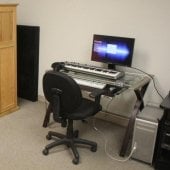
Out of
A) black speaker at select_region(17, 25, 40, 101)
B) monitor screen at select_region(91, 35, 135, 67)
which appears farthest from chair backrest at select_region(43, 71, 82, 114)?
black speaker at select_region(17, 25, 40, 101)

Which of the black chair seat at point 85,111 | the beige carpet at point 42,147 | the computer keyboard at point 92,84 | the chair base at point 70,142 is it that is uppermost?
the computer keyboard at point 92,84

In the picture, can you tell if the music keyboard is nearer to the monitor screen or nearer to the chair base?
the monitor screen

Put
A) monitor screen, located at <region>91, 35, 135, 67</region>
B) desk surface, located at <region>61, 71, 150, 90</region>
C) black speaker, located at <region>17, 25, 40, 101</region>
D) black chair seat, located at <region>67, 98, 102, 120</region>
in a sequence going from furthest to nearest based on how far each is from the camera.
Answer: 1. black speaker, located at <region>17, 25, 40, 101</region>
2. monitor screen, located at <region>91, 35, 135, 67</region>
3. desk surface, located at <region>61, 71, 150, 90</region>
4. black chair seat, located at <region>67, 98, 102, 120</region>

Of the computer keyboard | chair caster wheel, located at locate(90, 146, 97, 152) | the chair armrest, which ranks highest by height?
the computer keyboard

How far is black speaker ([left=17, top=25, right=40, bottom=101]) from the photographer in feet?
12.1

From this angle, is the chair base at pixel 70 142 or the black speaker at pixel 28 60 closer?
the chair base at pixel 70 142

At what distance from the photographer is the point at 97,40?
301 centimetres

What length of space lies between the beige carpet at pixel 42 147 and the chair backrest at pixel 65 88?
0.52 meters

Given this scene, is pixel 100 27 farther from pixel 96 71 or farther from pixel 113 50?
pixel 96 71

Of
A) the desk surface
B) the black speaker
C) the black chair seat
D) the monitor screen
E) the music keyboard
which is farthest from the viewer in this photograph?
the black speaker

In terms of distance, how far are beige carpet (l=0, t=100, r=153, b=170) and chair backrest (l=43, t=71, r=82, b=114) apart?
0.52m

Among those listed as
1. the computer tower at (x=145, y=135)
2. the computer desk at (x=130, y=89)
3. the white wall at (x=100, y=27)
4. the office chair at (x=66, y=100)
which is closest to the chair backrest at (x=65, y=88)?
the office chair at (x=66, y=100)

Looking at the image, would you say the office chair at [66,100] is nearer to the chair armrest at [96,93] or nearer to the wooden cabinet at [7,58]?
the chair armrest at [96,93]

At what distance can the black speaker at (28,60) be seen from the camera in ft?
12.1
